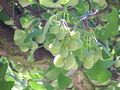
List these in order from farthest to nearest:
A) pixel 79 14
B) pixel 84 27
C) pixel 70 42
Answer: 1. pixel 79 14
2. pixel 84 27
3. pixel 70 42

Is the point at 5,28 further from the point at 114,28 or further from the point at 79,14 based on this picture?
the point at 114,28

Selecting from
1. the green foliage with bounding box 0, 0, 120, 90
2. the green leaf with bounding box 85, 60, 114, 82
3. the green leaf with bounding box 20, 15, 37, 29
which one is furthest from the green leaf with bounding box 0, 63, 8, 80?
the green leaf with bounding box 85, 60, 114, 82

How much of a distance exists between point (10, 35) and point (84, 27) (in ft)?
0.83

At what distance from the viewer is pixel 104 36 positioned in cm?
105

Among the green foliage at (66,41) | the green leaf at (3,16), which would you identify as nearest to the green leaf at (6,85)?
the green foliage at (66,41)

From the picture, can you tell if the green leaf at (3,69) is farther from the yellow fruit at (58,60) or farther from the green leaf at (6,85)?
the yellow fruit at (58,60)

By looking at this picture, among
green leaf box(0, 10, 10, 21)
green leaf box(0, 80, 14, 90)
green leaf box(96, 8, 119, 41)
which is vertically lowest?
green leaf box(0, 80, 14, 90)

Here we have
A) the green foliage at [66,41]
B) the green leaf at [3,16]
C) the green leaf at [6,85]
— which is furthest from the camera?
the green leaf at [3,16]

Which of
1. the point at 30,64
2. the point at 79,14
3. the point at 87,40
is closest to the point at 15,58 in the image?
the point at 30,64

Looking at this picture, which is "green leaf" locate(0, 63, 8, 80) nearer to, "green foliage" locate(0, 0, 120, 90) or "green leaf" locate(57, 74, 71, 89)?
"green foliage" locate(0, 0, 120, 90)

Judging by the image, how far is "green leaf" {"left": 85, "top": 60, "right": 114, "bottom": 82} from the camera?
103 centimetres

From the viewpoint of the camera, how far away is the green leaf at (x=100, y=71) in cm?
103

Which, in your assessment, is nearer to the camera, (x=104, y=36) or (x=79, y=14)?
(x=104, y=36)

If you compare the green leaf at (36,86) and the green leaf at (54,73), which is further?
the green leaf at (36,86)
